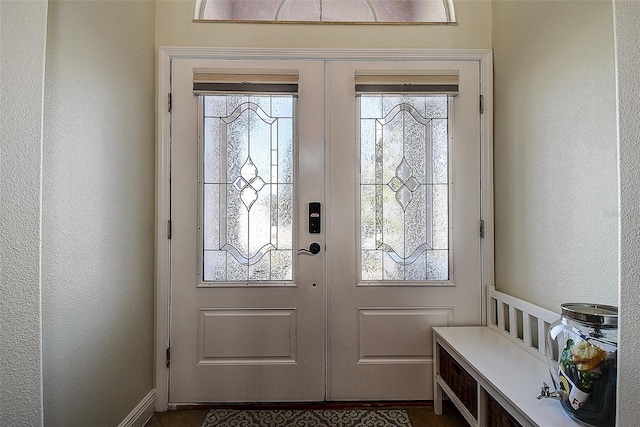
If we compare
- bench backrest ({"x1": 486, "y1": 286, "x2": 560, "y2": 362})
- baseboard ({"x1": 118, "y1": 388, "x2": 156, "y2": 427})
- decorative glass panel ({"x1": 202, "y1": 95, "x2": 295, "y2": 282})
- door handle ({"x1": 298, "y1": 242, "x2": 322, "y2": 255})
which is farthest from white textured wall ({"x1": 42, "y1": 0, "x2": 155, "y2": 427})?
bench backrest ({"x1": 486, "y1": 286, "x2": 560, "y2": 362})

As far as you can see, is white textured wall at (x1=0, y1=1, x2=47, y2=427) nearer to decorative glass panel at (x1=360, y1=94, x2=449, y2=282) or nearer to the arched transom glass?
the arched transom glass

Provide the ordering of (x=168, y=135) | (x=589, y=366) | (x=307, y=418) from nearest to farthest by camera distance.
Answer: (x=589, y=366)
(x=307, y=418)
(x=168, y=135)

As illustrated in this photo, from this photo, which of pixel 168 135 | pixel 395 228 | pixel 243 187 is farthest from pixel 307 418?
pixel 168 135

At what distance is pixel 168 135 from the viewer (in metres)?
1.92

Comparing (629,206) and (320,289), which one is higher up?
(629,206)

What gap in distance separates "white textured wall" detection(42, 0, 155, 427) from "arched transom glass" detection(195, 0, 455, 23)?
412mm

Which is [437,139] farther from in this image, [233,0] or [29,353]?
[29,353]

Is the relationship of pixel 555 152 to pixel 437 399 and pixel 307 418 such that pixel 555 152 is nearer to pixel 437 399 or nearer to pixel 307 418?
pixel 437 399

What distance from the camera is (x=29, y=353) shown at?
1009mm

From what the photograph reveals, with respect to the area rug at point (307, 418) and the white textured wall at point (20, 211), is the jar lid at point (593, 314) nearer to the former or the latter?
the area rug at point (307, 418)

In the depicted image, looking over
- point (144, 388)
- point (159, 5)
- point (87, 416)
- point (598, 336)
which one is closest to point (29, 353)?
point (87, 416)

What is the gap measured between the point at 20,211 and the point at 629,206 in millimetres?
1788

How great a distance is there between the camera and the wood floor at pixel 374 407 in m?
1.79

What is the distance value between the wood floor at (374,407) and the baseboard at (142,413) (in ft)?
0.15
